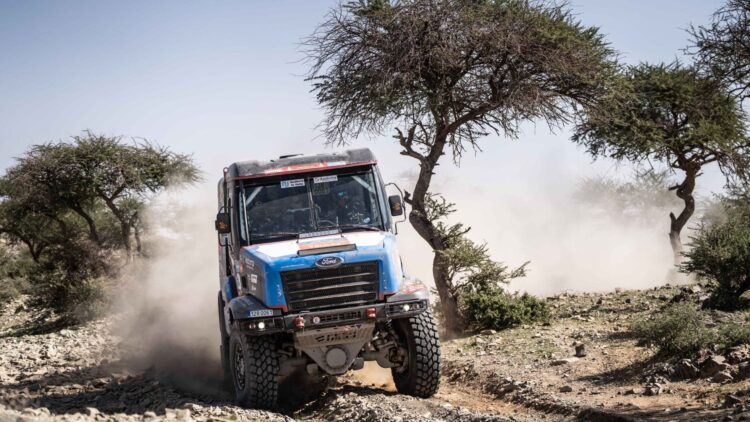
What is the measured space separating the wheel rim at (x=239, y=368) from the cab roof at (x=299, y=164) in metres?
2.28

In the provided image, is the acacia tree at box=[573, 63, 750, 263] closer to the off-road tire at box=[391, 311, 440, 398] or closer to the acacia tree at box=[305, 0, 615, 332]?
the acacia tree at box=[305, 0, 615, 332]

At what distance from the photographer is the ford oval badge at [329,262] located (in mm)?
11602

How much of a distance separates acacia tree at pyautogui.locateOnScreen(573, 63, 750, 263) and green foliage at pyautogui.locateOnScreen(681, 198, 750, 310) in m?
8.29

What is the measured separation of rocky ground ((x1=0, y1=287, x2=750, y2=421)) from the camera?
1073 cm

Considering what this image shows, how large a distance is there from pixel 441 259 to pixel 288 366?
732cm

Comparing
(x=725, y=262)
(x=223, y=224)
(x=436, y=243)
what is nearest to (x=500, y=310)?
(x=436, y=243)

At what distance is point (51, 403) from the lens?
45.0 feet

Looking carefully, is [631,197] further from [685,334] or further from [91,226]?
[685,334]

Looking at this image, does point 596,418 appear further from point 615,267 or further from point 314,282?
point 615,267

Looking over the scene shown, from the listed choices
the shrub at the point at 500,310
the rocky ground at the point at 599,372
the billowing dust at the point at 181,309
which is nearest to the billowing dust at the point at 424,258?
the billowing dust at the point at 181,309

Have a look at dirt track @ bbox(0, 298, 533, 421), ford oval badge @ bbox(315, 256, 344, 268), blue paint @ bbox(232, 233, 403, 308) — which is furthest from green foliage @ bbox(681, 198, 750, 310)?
ford oval badge @ bbox(315, 256, 344, 268)

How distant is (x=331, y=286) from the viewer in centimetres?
1175

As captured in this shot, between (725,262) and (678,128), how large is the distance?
Answer: 11263 mm

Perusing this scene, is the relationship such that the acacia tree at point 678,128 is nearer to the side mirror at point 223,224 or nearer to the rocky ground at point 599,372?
the rocky ground at point 599,372
